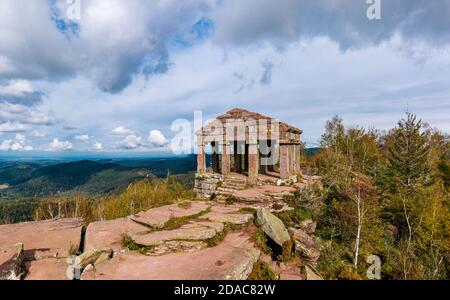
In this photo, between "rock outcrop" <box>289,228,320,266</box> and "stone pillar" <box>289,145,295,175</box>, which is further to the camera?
"stone pillar" <box>289,145,295,175</box>

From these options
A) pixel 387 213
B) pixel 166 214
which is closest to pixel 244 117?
pixel 166 214

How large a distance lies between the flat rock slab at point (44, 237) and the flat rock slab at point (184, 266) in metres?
1.72

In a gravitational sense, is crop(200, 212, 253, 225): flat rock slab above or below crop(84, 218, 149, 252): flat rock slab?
above

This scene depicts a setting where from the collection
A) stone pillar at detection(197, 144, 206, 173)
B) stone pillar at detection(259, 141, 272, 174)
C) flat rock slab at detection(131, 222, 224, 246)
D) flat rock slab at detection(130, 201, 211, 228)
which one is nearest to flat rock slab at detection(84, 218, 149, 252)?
flat rock slab at detection(130, 201, 211, 228)

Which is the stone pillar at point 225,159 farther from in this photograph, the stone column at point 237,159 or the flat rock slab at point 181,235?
the flat rock slab at point 181,235

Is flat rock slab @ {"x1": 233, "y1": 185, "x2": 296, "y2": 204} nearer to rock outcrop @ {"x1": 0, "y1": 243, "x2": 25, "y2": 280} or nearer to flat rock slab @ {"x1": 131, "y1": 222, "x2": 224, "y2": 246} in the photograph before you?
flat rock slab @ {"x1": 131, "y1": 222, "x2": 224, "y2": 246}

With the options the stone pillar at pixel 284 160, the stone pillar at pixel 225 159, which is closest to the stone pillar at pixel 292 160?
the stone pillar at pixel 284 160

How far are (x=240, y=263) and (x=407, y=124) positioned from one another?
25.5 metres

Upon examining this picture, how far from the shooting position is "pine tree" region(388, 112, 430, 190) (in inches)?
877

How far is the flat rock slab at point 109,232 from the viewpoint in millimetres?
6615

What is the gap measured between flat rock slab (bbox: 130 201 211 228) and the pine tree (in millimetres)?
19413

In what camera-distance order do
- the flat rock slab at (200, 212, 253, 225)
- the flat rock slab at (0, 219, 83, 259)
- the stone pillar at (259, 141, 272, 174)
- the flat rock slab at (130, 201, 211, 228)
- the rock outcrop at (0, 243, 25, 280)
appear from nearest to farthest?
1. the rock outcrop at (0, 243, 25, 280)
2. the flat rock slab at (0, 219, 83, 259)
3. the flat rock slab at (130, 201, 211, 228)
4. the flat rock slab at (200, 212, 253, 225)
5. the stone pillar at (259, 141, 272, 174)
